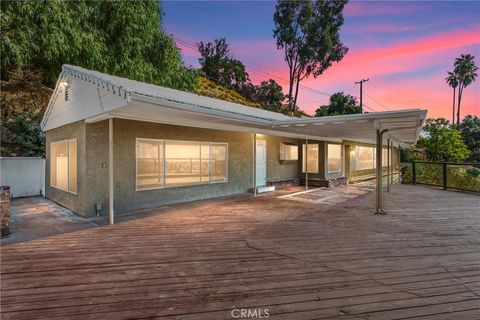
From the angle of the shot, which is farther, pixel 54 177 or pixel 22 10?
pixel 22 10

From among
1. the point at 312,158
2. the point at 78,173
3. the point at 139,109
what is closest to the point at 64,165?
the point at 78,173

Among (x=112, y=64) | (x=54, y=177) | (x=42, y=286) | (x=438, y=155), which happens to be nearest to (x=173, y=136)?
(x=54, y=177)

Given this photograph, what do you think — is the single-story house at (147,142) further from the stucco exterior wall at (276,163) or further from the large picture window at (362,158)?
the large picture window at (362,158)

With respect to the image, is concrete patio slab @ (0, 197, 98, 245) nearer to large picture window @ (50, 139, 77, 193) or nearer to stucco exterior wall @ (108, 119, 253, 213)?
large picture window @ (50, 139, 77, 193)

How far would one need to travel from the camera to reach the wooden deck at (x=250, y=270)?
2.37m

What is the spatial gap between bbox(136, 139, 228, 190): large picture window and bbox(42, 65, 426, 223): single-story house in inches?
1.0

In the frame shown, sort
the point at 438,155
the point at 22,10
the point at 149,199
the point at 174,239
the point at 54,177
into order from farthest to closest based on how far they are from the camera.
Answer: the point at 438,155
the point at 22,10
the point at 54,177
the point at 149,199
the point at 174,239

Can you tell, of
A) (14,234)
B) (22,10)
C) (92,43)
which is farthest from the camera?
(92,43)

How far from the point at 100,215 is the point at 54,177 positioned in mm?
3455

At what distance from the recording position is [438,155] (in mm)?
19109

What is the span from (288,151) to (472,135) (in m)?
28.4

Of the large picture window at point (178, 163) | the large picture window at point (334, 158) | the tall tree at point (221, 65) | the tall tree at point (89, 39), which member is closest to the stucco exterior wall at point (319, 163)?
the large picture window at point (334, 158)

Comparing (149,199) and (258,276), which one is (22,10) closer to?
(149,199)

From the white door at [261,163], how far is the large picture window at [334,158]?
3297 millimetres
